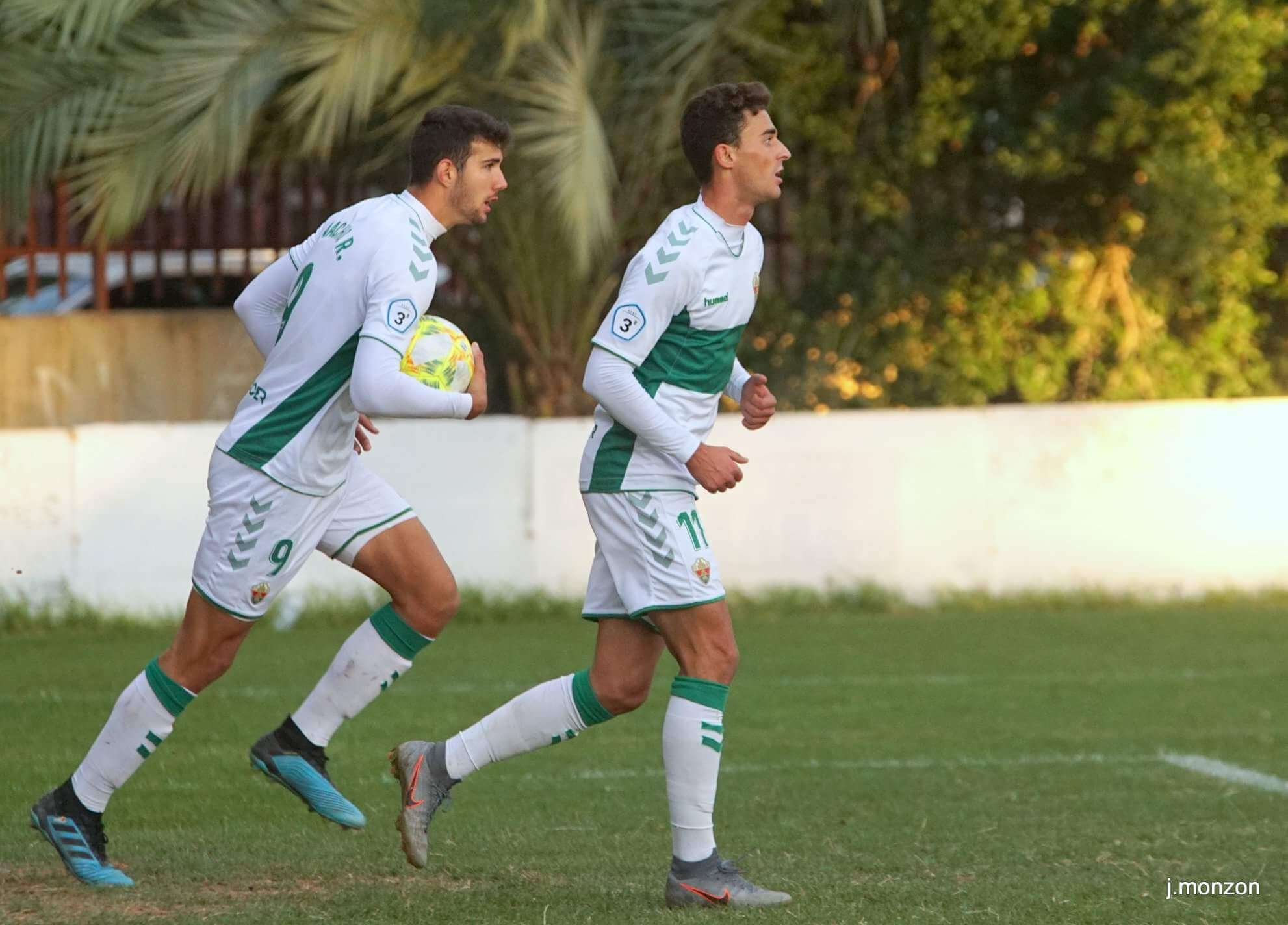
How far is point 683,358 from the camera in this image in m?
5.12

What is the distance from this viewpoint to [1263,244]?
15672 mm

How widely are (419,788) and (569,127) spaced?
24.7ft

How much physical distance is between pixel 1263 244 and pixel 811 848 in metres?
11.1

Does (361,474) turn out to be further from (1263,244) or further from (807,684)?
(1263,244)

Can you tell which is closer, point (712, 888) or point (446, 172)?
point (712, 888)

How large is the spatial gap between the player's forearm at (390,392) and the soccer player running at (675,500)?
400mm

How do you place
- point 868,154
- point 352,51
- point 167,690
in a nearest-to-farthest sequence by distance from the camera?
point 167,690 < point 352,51 < point 868,154

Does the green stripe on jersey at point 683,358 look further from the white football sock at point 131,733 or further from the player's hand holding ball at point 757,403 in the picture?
the white football sock at point 131,733

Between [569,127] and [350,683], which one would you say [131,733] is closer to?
[350,683]

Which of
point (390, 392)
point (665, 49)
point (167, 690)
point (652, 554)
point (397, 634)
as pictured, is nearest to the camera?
point (390, 392)

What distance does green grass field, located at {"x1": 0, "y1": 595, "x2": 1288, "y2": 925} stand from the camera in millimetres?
5105

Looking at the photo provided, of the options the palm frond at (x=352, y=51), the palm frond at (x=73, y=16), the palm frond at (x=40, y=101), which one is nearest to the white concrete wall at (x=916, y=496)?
the palm frond at (x=352, y=51)

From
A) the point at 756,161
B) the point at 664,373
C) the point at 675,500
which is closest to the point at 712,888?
the point at 675,500

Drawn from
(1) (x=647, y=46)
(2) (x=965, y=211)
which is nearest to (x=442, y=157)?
(1) (x=647, y=46)
